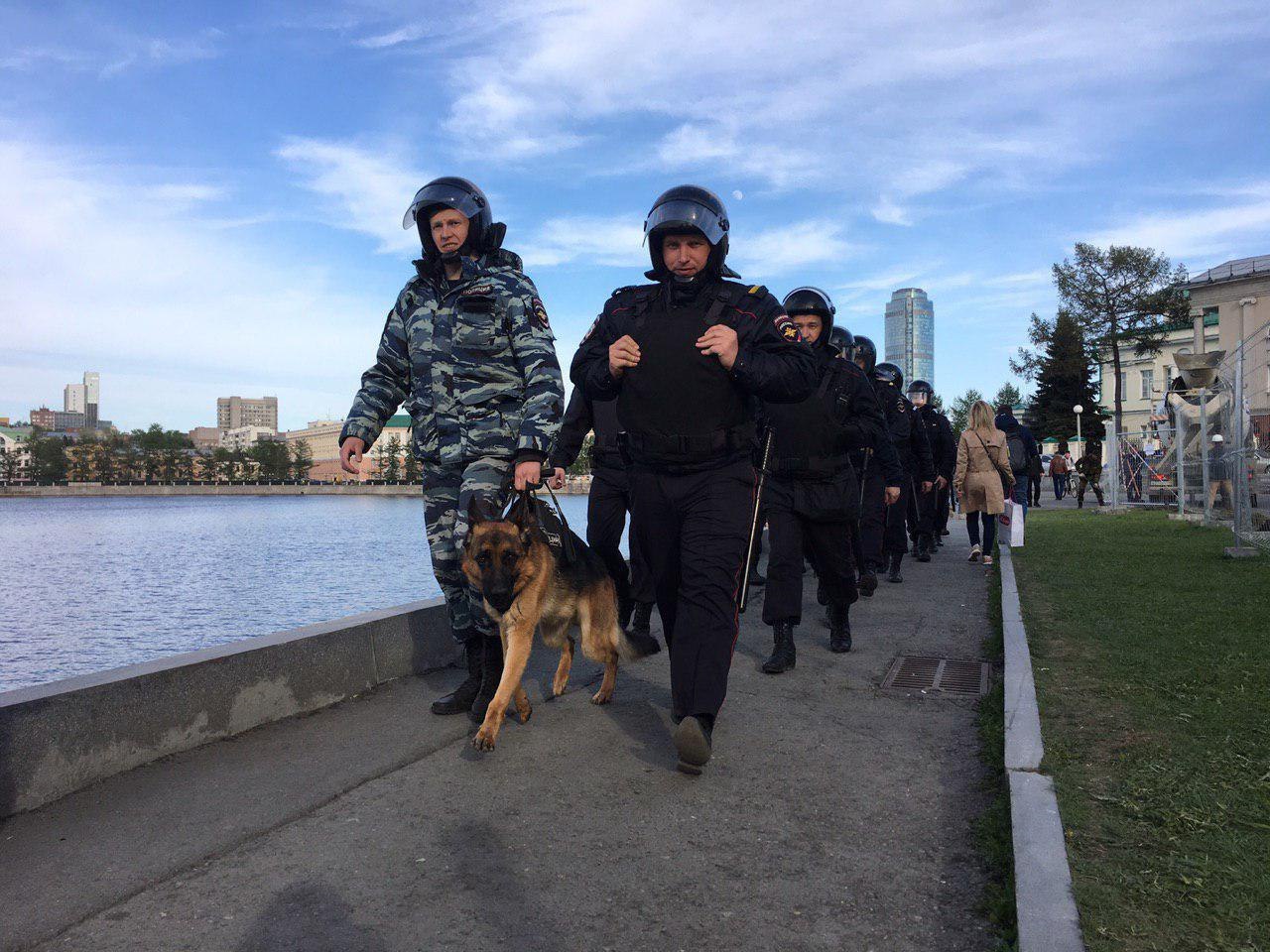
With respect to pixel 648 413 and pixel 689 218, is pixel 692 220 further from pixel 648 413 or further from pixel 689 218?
pixel 648 413

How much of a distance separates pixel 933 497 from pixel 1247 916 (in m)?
11.3

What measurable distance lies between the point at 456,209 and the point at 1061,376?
64575 mm

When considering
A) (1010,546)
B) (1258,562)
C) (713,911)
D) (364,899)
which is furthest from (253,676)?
(1010,546)

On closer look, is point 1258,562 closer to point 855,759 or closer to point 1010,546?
point 1010,546

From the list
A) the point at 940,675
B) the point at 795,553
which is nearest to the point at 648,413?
the point at 795,553

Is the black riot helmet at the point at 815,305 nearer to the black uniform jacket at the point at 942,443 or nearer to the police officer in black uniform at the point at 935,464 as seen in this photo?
the police officer in black uniform at the point at 935,464

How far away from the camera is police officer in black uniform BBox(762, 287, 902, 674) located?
6098mm

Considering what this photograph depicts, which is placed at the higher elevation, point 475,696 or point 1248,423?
point 1248,423

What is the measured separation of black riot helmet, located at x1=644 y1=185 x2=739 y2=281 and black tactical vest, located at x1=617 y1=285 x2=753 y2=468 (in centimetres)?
Answer: 23

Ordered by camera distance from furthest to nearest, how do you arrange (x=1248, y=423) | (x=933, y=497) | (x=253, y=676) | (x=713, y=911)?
(x=933, y=497) < (x=1248, y=423) < (x=253, y=676) < (x=713, y=911)

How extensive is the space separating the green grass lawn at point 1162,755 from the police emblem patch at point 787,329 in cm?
191

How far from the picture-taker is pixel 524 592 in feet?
14.1

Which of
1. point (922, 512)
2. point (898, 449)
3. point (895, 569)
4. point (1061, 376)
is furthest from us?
point (1061, 376)

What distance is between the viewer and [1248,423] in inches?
479
